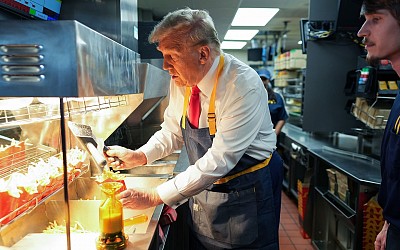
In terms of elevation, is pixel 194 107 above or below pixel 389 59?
below

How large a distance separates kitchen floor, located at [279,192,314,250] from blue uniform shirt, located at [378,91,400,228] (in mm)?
2133

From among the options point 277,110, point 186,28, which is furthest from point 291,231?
point 186,28

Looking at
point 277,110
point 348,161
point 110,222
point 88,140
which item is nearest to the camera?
point 110,222

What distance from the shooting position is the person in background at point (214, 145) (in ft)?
4.38

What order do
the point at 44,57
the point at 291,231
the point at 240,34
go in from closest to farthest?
the point at 44,57
the point at 291,231
the point at 240,34

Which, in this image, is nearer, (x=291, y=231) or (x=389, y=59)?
(x=389, y=59)

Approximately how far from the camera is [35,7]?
1.10m

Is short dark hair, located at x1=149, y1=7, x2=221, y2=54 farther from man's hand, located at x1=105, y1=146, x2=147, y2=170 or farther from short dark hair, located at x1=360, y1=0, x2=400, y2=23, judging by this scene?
short dark hair, located at x1=360, y1=0, x2=400, y2=23

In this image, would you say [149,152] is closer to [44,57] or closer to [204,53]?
[204,53]

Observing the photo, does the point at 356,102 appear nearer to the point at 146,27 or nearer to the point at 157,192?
the point at 146,27

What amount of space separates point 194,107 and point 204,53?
11.3 inches

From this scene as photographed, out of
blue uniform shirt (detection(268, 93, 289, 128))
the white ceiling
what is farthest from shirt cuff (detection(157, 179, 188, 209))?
blue uniform shirt (detection(268, 93, 289, 128))

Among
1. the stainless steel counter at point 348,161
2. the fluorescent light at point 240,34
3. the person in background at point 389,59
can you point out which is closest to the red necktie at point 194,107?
the person in background at point 389,59

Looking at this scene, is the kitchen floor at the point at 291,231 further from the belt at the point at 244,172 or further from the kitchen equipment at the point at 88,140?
the kitchen equipment at the point at 88,140
